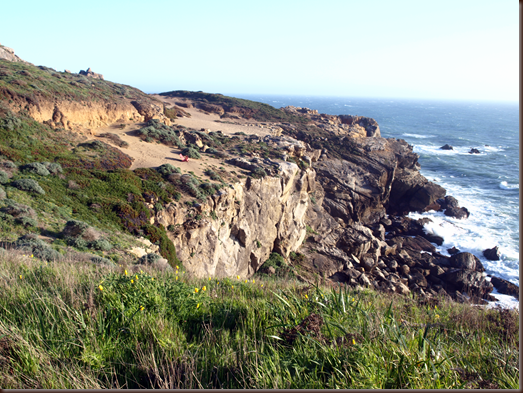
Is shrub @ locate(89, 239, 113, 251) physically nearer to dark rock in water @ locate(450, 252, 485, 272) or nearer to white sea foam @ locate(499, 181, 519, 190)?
dark rock in water @ locate(450, 252, 485, 272)

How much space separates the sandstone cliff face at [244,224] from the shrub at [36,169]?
5283mm

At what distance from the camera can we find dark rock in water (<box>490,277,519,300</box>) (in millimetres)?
22028

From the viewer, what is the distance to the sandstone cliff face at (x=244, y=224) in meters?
15.2

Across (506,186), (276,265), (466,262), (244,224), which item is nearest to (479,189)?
(506,186)

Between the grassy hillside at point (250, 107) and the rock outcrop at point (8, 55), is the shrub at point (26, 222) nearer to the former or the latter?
the rock outcrop at point (8, 55)

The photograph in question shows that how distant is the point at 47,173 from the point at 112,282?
41.3 feet

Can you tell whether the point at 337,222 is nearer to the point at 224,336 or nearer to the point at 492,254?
the point at 492,254

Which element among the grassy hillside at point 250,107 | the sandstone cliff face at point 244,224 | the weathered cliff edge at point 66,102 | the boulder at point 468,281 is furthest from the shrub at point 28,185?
the grassy hillside at point 250,107

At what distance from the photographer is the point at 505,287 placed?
22328 millimetres

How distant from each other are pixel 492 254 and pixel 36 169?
33471 mm

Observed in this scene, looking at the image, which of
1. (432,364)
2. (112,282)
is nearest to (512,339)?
(432,364)

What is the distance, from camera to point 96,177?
15.1 meters

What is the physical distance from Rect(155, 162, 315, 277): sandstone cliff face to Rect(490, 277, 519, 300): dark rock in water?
1501 centimetres

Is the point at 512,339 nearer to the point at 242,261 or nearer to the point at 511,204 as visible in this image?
the point at 242,261
